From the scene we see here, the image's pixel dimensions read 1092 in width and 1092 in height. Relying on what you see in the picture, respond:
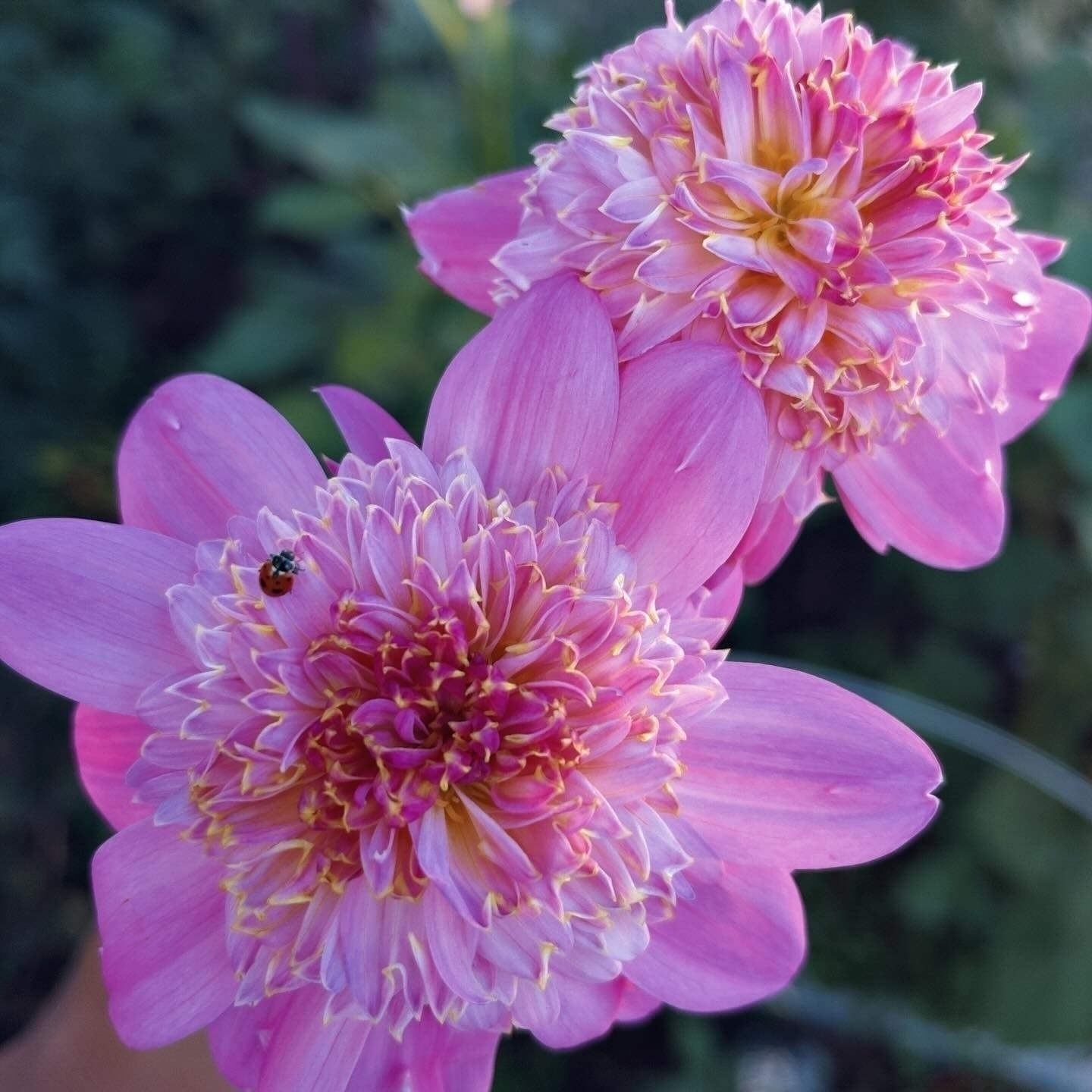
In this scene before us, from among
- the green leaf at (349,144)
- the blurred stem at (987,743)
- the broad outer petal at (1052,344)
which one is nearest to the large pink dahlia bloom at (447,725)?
the broad outer petal at (1052,344)

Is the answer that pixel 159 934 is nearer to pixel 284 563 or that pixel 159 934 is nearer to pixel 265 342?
pixel 284 563

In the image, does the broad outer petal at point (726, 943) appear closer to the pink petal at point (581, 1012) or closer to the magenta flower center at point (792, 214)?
the pink petal at point (581, 1012)

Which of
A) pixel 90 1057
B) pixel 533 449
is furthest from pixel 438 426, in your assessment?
pixel 90 1057

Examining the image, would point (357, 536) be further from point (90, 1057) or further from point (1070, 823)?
point (1070, 823)

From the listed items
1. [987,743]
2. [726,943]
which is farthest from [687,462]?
[987,743]

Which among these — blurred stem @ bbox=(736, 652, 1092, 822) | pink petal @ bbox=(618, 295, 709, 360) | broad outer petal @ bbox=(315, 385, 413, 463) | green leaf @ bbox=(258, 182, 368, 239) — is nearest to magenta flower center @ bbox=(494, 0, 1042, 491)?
pink petal @ bbox=(618, 295, 709, 360)

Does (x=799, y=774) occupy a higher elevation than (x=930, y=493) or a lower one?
lower
